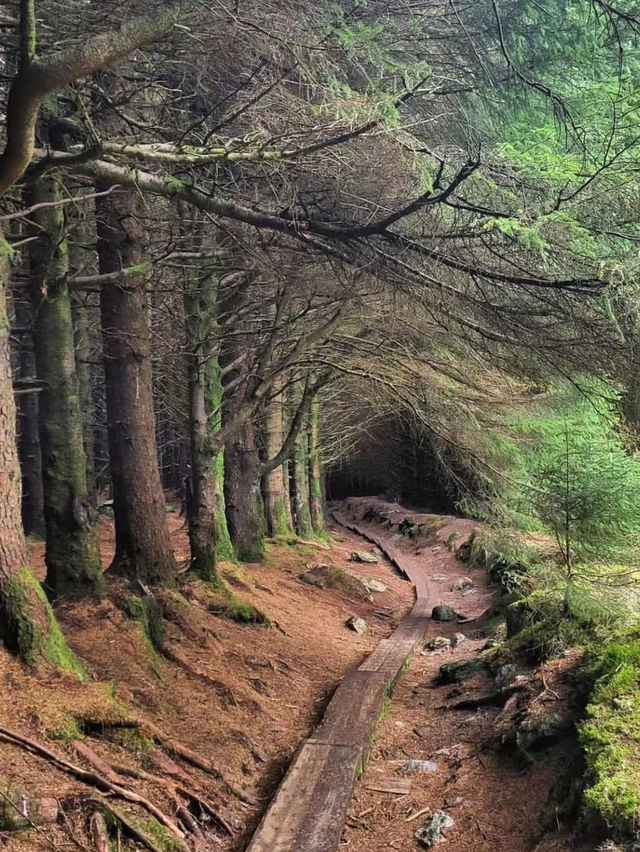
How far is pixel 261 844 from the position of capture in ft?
14.5

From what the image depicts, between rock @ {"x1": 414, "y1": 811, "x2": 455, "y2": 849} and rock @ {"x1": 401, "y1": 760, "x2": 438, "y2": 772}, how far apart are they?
922 millimetres

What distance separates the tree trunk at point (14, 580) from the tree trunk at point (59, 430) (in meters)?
1.59

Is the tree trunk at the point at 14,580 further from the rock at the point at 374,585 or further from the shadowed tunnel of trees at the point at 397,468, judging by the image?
the shadowed tunnel of trees at the point at 397,468

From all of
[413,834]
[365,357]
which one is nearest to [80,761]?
[413,834]

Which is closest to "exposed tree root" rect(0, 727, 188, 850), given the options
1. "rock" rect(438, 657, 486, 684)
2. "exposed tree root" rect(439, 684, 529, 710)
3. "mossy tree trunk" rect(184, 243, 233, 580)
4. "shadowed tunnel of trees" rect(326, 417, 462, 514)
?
"exposed tree root" rect(439, 684, 529, 710)

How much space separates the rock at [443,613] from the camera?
13391 millimetres

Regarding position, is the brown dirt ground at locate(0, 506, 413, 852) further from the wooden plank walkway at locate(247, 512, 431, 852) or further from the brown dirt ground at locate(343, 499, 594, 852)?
the brown dirt ground at locate(343, 499, 594, 852)

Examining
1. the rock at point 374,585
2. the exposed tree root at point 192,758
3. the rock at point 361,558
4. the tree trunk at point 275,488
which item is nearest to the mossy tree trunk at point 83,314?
the exposed tree root at point 192,758

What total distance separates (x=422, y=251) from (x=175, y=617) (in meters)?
4.72

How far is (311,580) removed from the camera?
1445cm

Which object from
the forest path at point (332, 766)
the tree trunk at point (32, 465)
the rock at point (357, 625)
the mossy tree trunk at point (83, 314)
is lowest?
the rock at point (357, 625)

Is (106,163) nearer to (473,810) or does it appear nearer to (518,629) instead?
(473,810)

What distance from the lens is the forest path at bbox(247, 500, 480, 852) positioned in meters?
4.54

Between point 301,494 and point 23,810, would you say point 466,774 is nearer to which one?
point 23,810
